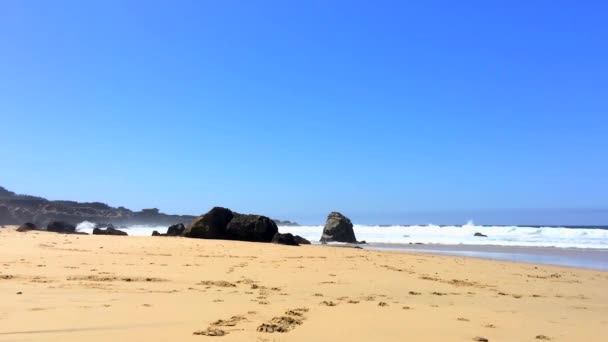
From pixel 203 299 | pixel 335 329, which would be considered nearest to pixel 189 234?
pixel 203 299

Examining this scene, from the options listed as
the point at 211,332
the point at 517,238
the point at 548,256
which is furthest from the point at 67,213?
the point at 211,332

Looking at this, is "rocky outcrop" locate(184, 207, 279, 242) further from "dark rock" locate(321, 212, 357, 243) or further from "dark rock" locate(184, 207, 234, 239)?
"dark rock" locate(321, 212, 357, 243)

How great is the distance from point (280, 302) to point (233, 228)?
15754 millimetres

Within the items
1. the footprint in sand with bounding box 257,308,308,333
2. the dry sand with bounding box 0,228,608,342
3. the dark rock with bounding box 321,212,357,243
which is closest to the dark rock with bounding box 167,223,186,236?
the dark rock with bounding box 321,212,357,243

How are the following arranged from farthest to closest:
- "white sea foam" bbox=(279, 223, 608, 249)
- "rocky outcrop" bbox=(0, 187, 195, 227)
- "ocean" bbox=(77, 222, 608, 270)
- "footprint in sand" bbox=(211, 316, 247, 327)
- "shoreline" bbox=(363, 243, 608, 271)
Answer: "rocky outcrop" bbox=(0, 187, 195, 227)
"white sea foam" bbox=(279, 223, 608, 249)
"ocean" bbox=(77, 222, 608, 270)
"shoreline" bbox=(363, 243, 608, 271)
"footprint in sand" bbox=(211, 316, 247, 327)

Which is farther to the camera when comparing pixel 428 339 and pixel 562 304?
pixel 562 304

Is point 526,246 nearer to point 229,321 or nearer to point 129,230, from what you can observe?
point 229,321

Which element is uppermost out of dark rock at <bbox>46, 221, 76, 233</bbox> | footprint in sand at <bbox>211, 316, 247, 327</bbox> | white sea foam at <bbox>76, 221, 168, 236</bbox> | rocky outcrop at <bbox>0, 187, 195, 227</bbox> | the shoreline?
rocky outcrop at <bbox>0, 187, 195, 227</bbox>

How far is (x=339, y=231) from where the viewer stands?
3056 cm

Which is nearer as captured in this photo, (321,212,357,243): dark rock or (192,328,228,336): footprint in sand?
(192,328,228,336): footprint in sand

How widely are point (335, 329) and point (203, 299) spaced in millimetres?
2169

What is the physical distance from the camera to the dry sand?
182 inches

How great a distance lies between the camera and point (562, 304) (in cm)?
748

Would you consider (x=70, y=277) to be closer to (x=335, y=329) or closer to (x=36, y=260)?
(x=36, y=260)
